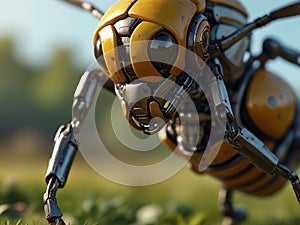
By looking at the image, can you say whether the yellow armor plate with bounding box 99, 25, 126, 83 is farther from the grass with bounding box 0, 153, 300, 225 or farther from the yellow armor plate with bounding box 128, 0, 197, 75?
the grass with bounding box 0, 153, 300, 225

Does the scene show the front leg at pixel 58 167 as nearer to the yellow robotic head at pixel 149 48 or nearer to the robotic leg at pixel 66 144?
the robotic leg at pixel 66 144

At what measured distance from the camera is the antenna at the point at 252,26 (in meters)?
1.88

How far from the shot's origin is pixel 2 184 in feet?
10.0

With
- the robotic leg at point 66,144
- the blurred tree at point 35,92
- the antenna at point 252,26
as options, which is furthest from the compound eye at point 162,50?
the blurred tree at point 35,92

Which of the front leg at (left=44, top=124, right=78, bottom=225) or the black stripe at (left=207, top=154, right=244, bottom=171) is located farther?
the black stripe at (left=207, top=154, right=244, bottom=171)

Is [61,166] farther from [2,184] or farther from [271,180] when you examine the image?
[2,184]

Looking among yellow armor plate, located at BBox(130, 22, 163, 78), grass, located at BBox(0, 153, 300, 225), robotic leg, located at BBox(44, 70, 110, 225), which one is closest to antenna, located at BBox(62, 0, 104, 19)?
robotic leg, located at BBox(44, 70, 110, 225)

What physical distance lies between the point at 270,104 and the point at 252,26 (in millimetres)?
419

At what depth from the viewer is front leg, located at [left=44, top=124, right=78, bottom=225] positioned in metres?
1.78

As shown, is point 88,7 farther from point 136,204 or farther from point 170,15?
point 136,204

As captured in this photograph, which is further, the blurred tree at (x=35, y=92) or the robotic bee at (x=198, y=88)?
→ the blurred tree at (x=35, y=92)

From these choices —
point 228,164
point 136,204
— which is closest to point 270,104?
point 228,164

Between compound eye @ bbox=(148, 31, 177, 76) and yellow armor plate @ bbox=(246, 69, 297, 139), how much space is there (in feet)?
2.07

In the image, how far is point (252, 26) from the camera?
77.1 inches
